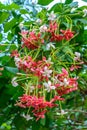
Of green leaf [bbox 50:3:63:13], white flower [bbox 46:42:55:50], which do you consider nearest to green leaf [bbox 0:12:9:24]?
green leaf [bbox 50:3:63:13]

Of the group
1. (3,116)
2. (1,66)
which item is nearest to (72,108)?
(3,116)

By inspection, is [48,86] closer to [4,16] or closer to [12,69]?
[12,69]

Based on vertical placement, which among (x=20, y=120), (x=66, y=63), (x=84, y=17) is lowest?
(x=20, y=120)

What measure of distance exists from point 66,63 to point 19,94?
171 millimetres

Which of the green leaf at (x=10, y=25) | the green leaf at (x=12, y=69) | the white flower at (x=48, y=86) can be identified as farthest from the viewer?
the green leaf at (x=10, y=25)

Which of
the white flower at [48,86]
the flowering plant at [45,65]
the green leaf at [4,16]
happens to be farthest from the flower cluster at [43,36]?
the green leaf at [4,16]

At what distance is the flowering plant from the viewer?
813mm

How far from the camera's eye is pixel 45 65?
0.83 metres

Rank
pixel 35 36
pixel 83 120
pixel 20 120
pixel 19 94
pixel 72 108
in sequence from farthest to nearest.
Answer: pixel 83 120
pixel 72 108
pixel 20 120
pixel 19 94
pixel 35 36

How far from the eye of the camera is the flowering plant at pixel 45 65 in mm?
813

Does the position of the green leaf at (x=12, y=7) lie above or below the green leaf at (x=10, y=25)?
above

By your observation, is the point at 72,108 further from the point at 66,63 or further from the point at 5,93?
the point at 66,63

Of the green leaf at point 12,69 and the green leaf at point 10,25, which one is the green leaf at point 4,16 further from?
the green leaf at point 12,69

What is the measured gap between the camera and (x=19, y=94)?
0.99m
